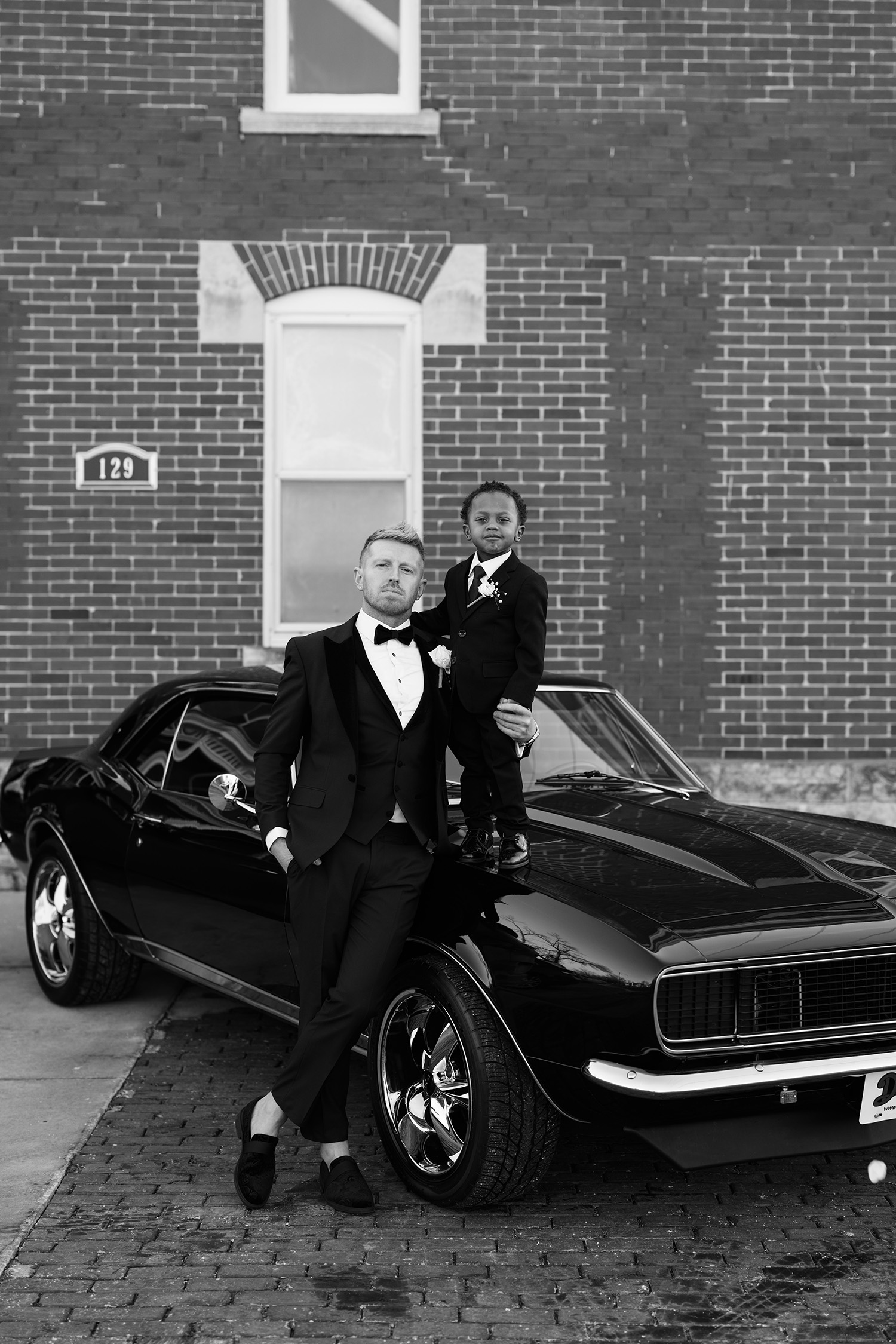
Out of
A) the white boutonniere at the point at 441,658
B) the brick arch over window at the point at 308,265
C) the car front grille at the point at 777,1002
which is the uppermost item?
the brick arch over window at the point at 308,265

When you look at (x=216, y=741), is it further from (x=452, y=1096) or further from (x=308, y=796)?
(x=452, y=1096)

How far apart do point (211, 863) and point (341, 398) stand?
4.66 m

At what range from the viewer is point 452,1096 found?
394 centimetres

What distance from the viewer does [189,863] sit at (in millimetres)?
5355

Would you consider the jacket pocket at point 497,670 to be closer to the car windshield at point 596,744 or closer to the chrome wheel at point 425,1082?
the car windshield at point 596,744

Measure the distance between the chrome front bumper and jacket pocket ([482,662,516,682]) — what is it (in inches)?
53.4

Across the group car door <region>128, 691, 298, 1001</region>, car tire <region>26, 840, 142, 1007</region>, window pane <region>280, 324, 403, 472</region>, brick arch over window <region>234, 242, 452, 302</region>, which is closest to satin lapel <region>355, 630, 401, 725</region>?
car door <region>128, 691, 298, 1001</region>

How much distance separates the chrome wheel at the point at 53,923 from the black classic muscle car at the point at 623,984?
128 centimetres

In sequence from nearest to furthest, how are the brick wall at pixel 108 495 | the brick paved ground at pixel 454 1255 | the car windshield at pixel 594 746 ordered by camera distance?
1. the brick paved ground at pixel 454 1255
2. the car windshield at pixel 594 746
3. the brick wall at pixel 108 495

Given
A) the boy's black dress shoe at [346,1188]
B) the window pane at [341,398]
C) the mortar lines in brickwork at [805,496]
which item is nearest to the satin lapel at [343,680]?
the boy's black dress shoe at [346,1188]

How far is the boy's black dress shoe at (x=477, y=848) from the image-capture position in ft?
13.9

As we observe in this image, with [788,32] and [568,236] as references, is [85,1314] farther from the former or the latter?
[788,32]

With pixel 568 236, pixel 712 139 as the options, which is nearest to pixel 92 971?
pixel 568 236

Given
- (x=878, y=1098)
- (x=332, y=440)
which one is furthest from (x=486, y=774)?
(x=332, y=440)
